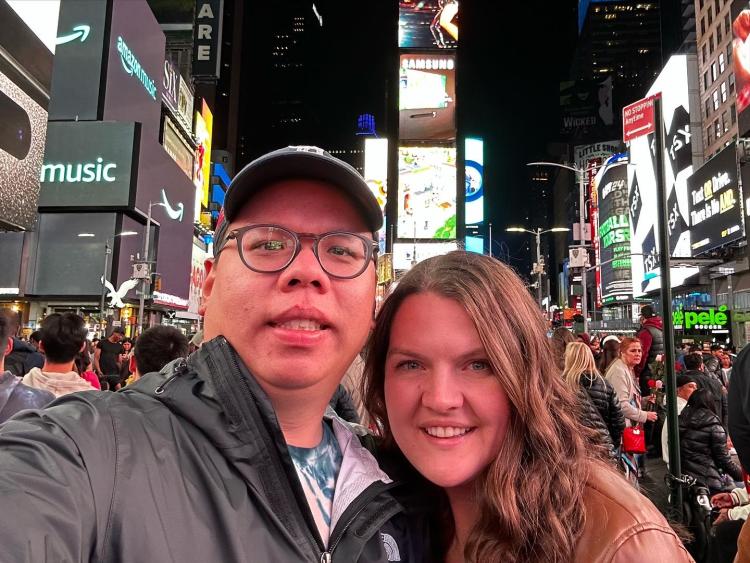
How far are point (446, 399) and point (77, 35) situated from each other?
4625 centimetres

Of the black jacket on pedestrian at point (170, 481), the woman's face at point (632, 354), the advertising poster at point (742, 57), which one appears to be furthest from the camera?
the advertising poster at point (742, 57)

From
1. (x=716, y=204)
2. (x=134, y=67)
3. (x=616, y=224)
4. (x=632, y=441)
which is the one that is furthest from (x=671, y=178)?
(x=632, y=441)

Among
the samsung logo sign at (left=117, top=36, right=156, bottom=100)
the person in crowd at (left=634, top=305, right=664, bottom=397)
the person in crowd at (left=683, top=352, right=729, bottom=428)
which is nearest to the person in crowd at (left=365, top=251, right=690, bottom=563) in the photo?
the person in crowd at (left=683, top=352, right=729, bottom=428)

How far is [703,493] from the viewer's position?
510 centimetres

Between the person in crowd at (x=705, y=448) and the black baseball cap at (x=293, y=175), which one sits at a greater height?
the black baseball cap at (x=293, y=175)

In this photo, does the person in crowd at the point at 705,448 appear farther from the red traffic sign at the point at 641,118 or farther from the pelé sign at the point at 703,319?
the pelé sign at the point at 703,319

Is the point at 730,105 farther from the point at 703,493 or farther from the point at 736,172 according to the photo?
the point at 703,493

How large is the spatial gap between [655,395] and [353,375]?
27.0 ft

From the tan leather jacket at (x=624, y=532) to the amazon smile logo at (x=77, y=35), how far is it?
4623 cm

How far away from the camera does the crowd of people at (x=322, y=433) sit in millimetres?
1208

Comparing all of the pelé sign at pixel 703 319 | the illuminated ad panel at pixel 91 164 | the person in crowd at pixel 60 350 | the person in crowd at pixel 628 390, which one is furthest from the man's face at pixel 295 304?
the illuminated ad panel at pixel 91 164

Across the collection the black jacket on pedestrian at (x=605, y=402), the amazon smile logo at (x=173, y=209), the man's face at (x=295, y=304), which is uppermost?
the amazon smile logo at (x=173, y=209)

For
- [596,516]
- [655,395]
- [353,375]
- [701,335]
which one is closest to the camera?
[596,516]

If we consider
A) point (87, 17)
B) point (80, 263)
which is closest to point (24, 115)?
point (80, 263)
